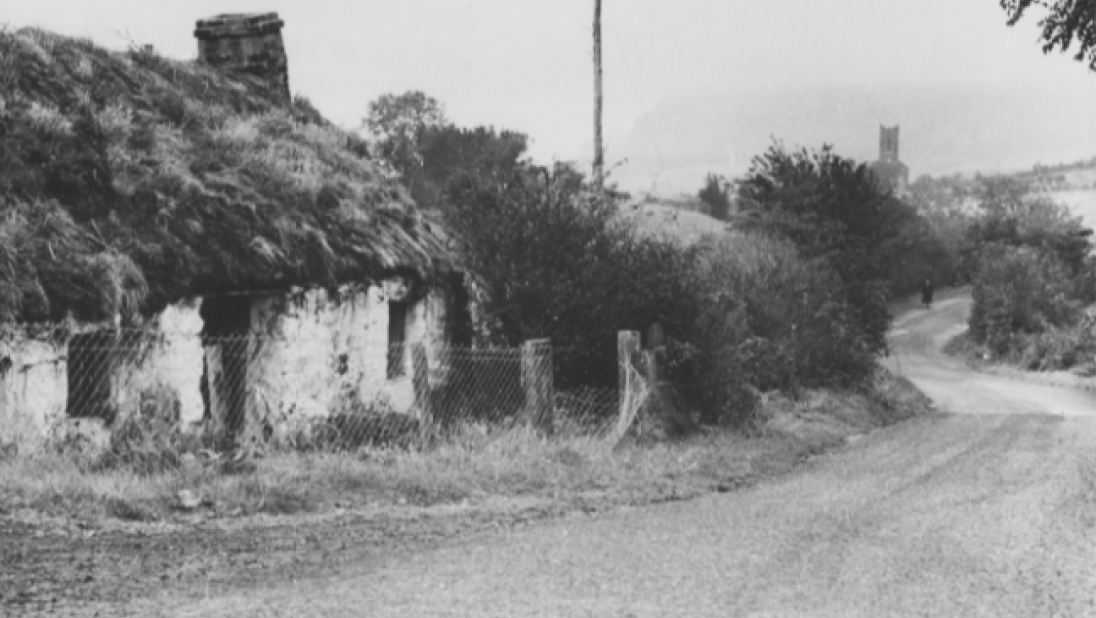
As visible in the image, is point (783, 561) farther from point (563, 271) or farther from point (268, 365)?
point (563, 271)

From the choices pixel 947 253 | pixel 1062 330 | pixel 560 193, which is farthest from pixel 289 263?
pixel 947 253

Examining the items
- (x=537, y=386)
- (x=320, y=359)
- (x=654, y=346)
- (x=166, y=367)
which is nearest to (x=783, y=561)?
(x=537, y=386)

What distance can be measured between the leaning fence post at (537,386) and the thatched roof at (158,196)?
276 cm

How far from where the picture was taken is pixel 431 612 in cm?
739

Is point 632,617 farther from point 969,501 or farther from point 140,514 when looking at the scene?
point 969,501

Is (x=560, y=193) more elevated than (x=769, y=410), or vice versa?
(x=560, y=193)

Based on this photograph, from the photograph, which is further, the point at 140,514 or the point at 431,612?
the point at 140,514

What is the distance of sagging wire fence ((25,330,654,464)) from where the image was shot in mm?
14078

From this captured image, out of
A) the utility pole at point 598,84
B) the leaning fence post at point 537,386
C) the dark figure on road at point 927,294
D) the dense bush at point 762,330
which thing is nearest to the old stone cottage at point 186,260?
the leaning fence post at point 537,386

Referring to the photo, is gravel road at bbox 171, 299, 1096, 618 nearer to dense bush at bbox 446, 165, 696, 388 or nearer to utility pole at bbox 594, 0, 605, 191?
dense bush at bbox 446, 165, 696, 388

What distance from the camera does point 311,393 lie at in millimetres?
16656

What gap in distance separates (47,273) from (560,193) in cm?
787

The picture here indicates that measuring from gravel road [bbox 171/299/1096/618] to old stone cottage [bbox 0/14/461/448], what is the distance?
5.54 m

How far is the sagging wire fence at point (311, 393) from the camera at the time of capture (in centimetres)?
1408
